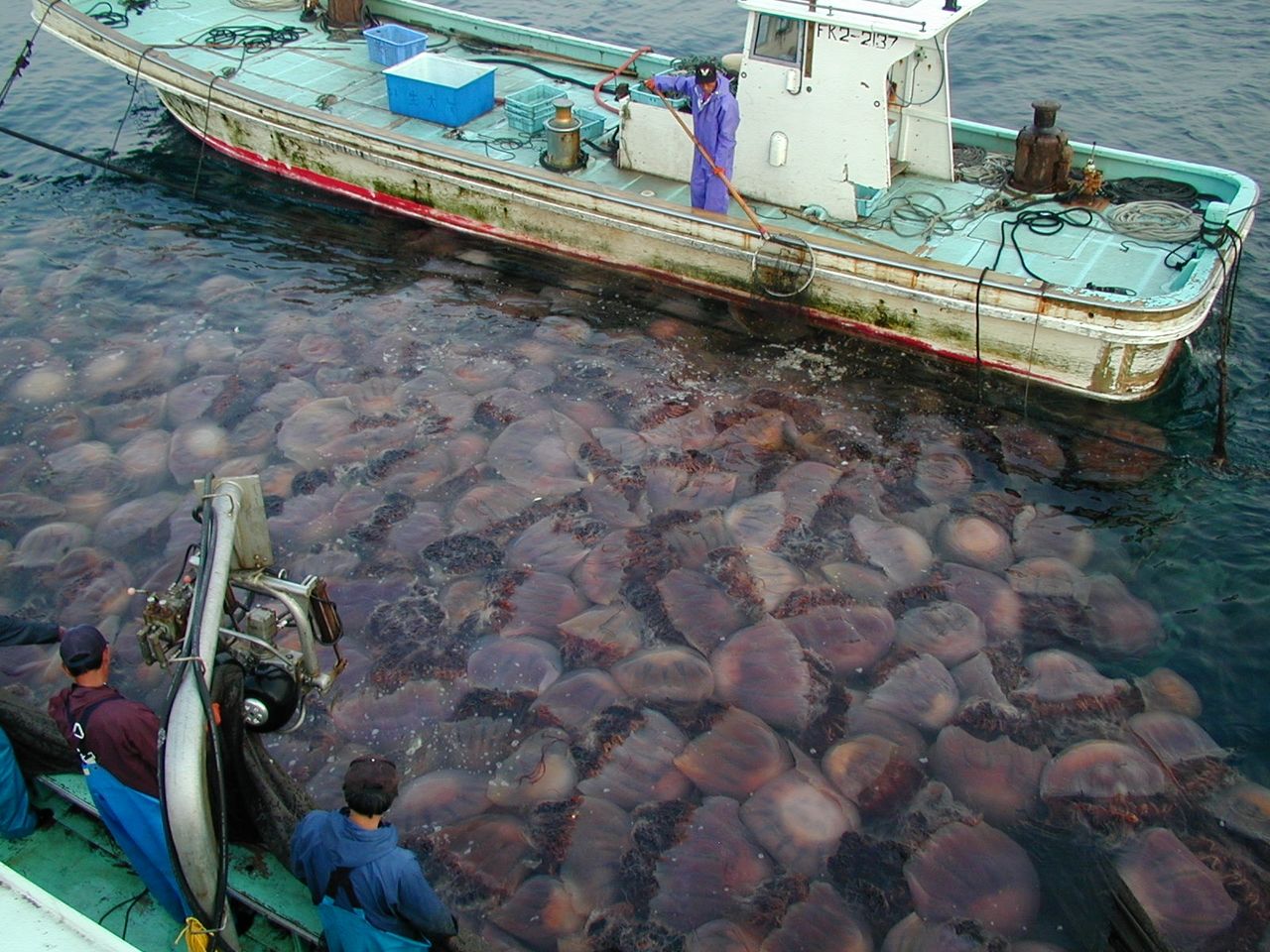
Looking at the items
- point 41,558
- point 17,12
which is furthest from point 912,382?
point 17,12

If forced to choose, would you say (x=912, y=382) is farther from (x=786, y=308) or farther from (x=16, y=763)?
(x=16, y=763)

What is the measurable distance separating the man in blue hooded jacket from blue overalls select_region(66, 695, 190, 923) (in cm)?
67

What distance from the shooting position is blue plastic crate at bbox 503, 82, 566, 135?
10.9 meters

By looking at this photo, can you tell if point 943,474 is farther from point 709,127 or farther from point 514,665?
point 514,665

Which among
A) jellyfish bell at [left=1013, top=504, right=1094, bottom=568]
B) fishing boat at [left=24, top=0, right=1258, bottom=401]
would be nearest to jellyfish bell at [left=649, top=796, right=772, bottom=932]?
jellyfish bell at [left=1013, top=504, right=1094, bottom=568]

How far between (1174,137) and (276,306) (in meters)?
13.0

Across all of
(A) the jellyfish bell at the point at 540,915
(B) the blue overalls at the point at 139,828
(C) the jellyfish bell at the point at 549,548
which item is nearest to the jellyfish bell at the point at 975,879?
(A) the jellyfish bell at the point at 540,915

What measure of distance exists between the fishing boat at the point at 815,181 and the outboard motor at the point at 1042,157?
20mm

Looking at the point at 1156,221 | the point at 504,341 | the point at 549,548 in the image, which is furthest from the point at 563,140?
the point at 1156,221

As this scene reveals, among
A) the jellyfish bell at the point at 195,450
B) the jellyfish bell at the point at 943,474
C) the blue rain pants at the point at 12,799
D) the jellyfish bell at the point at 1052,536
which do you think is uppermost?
the blue rain pants at the point at 12,799

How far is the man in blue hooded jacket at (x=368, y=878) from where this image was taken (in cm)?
379

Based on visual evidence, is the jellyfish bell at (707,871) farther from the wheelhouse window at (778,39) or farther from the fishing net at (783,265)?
the wheelhouse window at (778,39)

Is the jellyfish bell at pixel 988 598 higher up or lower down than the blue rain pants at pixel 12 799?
lower down

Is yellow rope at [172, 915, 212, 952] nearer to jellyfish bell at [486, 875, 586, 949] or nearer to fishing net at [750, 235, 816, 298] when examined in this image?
jellyfish bell at [486, 875, 586, 949]
